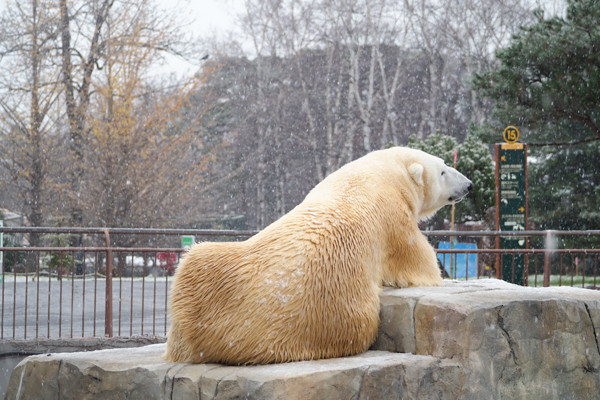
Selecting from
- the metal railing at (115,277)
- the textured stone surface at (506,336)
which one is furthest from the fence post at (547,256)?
the textured stone surface at (506,336)

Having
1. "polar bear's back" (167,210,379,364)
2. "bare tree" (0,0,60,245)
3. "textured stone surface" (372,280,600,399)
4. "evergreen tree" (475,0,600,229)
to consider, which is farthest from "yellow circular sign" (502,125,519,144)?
"bare tree" (0,0,60,245)

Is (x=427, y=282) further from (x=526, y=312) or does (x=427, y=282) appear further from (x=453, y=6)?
(x=453, y=6)

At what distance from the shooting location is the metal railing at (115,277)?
24.0 ft

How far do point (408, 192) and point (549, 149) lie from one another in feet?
41.7

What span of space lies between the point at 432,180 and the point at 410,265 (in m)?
0.67

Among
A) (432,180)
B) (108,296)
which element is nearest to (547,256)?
(432,180)

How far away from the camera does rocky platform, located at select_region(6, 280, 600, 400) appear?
3352 mm

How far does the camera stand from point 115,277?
11.2 m

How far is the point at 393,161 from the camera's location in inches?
174

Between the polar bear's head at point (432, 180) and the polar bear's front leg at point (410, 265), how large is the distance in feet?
1.34

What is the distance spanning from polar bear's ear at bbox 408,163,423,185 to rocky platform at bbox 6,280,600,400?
73cm

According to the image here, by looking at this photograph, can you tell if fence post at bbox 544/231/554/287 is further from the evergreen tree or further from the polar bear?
the evergreen tree

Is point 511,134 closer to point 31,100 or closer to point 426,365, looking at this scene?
point 426,365

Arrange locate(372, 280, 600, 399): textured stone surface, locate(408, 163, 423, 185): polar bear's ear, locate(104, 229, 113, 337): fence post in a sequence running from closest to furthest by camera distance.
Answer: locate(372, 280, 600, 399): textured stone surface
locate(408, 163, 423, 185): polar bear's ear
locate(104, 229, 113, 337): fence post
